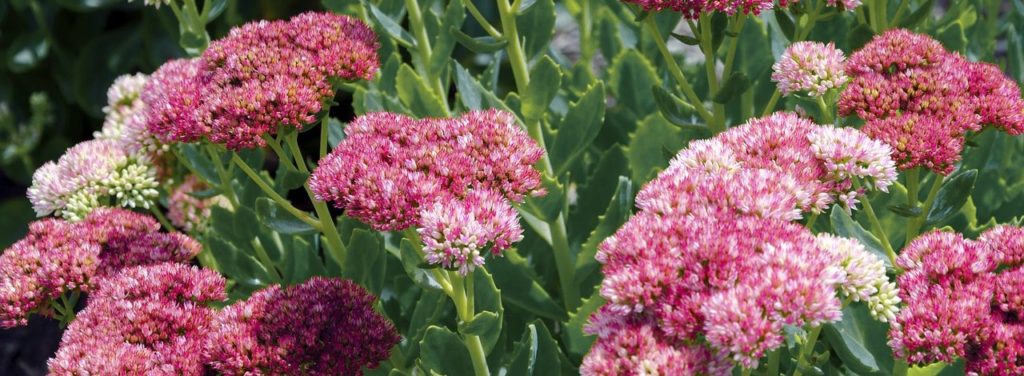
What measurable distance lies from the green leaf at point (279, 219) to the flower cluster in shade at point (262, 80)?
0.62 ft

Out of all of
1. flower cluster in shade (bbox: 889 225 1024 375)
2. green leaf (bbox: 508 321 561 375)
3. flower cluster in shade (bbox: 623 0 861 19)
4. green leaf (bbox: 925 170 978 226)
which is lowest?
green leaf (bbox: 508 321 561 375)

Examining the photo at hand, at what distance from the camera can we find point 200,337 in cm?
178

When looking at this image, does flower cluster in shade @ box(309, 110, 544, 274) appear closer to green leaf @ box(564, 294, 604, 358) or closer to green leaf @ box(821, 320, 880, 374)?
green leaf @ box(564, 294, 604, 358)

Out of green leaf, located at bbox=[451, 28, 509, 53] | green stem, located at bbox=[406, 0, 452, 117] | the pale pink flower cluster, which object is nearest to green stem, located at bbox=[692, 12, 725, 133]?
the pale pink flower cluster

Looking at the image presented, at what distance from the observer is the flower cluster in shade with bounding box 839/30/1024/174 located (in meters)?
1.75

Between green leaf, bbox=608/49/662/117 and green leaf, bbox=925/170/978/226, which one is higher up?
green leaf, bbox=925/170/978/226

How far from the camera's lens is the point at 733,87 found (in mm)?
2084

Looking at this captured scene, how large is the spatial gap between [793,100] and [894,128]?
0.77 m

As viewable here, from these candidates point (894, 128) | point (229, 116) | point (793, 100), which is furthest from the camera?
point (793, 100)

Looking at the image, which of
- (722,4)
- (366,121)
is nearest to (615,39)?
(722,4)

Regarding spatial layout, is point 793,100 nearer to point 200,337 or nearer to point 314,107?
point 314,107

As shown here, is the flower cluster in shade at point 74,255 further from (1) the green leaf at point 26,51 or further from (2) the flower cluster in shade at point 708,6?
(1) the green leaf at point 26,51

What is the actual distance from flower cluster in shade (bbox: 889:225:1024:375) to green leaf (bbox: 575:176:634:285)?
582 mm

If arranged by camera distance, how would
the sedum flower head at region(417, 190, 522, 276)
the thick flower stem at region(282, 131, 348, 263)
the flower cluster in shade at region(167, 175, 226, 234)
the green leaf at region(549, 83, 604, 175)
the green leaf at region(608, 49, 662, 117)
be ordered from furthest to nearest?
the green leaf at region(608, 49, 662, 117)
the flower cluster in shade at region(167, 175, 226, 234)
the green leaf at region(549, 83, 604, 175)
the thick flower stem at region(282, 131, 348, 263)
the sedum flower head at region(417, 190, 522, 276)
